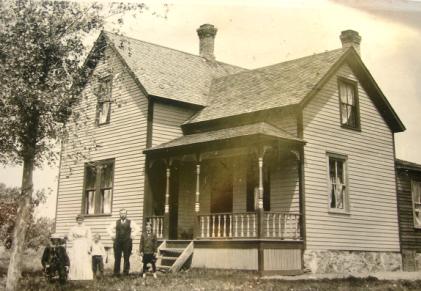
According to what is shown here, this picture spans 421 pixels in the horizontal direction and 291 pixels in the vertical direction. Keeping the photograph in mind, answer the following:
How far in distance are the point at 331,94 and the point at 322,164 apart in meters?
2.22

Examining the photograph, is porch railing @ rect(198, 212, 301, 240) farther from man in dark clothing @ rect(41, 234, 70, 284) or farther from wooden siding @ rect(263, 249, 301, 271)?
man in dark clothing @ rect(41, 234, 70, 284)

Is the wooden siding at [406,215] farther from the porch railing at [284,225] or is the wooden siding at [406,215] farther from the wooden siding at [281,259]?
the wooden siding at [281,259]

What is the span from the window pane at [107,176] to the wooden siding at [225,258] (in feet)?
16.7

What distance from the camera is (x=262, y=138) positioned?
45.6 ft

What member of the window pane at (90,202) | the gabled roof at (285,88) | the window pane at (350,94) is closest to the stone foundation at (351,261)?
the gabled roof at (285,88)

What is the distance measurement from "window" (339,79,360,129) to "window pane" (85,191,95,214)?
8.71 meters

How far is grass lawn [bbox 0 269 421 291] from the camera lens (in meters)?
10.8

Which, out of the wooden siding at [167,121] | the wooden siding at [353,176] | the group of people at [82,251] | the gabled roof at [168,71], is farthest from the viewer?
the gabled roof at [168,71]

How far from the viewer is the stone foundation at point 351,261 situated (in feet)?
48.1

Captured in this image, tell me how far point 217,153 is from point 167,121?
2.70m

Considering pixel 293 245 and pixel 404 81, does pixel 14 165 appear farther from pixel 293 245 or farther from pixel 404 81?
pixel 404 81

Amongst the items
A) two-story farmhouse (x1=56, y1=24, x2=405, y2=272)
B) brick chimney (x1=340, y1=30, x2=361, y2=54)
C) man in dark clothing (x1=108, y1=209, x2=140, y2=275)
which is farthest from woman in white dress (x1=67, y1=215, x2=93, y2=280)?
brick chimney (x1=340, y1=30, x2=361, y2=54)

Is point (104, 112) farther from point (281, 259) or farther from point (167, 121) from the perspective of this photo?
point (281, 259)

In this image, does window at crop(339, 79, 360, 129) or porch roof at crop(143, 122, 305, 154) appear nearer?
porch roof at crop(143, 122, 305, 154)
